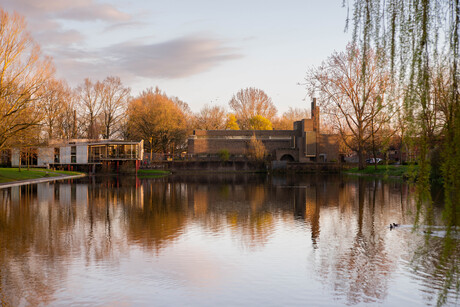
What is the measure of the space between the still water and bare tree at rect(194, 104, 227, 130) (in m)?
76.1

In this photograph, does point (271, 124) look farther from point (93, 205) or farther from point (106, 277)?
point (106, 277)

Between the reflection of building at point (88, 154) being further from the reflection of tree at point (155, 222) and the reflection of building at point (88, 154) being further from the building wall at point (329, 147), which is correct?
the reflection of tree at point (155, 222)

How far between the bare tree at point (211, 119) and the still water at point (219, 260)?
76.1m

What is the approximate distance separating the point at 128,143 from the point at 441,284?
2220 inches

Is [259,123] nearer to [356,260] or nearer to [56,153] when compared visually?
[56,153]

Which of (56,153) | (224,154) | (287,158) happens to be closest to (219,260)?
(56,153)

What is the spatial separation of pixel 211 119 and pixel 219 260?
8437cm

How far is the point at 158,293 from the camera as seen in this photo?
7125 millimetres

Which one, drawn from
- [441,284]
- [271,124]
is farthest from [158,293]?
[271,124]

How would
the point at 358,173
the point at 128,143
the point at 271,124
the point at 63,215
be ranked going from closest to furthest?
the point at 63,215
the point at 358,173
the point at 128,143
the point at 271,124

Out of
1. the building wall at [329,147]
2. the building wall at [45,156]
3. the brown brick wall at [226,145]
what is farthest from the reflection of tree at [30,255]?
the brown brick wall at [226,145]

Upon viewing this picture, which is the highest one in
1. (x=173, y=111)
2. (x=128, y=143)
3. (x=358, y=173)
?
(x=173, y=111)

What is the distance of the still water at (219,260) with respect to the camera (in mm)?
6965

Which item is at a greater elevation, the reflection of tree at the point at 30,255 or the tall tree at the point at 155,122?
the tall tree at the point at 155,122
